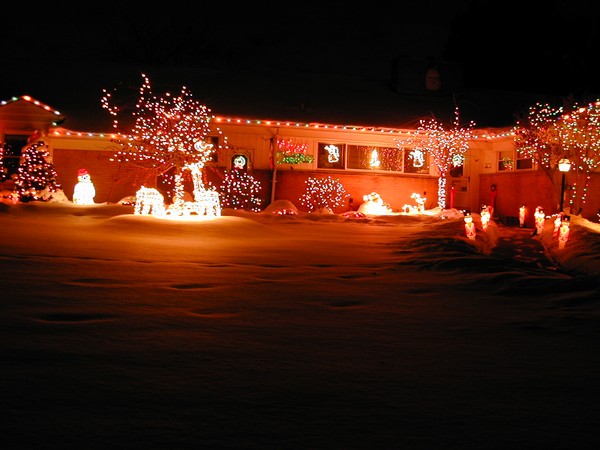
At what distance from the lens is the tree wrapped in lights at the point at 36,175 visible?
654 inches

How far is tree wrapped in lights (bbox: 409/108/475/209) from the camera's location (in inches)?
758

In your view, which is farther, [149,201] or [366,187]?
[366,187]

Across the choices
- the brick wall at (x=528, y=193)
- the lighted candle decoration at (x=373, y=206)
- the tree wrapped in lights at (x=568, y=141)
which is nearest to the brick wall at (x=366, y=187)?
the lighted candle decoration at (x=373, y=206)

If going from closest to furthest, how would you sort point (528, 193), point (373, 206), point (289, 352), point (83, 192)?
point (289, 352) → point (83, 192) → point (373, 206) → point (528, 193)

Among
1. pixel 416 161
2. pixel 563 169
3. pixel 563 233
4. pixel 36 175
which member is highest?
pixel 416 161

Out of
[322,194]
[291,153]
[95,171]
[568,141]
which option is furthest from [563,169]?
[95,171]

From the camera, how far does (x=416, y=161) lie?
2053 centimetres

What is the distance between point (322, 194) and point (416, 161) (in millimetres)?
3708

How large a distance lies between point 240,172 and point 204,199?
17.8 feet

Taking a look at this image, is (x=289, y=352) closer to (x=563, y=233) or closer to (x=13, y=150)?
(x=563, y=233)

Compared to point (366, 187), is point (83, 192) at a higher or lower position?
lower

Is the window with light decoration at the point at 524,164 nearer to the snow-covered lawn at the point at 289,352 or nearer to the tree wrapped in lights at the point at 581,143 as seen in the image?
the tree wrapped in lights at the point at 581,143

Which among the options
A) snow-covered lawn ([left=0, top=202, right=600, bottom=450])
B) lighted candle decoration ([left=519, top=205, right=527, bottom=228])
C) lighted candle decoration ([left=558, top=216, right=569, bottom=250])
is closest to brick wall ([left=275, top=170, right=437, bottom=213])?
lighted candle decoration ([left=519, top=205, right=527, bottom=228])

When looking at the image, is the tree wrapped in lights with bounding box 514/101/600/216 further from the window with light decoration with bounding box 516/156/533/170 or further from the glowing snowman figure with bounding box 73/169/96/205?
the glowing snowman figure with bounding box 73/169/96/205
